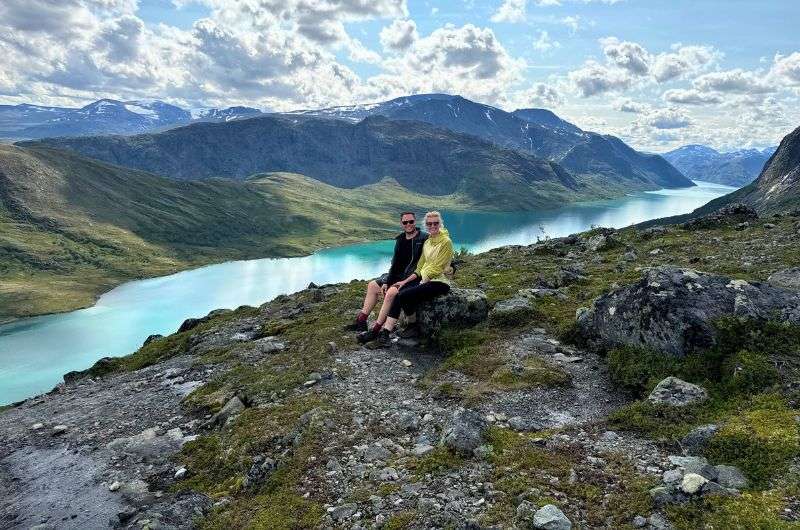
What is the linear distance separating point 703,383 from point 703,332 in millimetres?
1741

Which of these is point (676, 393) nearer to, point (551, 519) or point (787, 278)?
point (551, 519)

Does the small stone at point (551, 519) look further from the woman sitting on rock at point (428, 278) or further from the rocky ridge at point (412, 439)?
the woman sitting on rock at point (428, 278)

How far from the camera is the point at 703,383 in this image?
1165cm

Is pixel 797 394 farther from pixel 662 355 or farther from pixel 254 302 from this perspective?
pixel 254 302

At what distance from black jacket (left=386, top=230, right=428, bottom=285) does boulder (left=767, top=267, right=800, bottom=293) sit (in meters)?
13.1

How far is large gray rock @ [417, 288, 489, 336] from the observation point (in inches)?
709

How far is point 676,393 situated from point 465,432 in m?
5.26

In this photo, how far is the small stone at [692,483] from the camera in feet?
26.4

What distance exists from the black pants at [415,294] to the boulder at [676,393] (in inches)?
316

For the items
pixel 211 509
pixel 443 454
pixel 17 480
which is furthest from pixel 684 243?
pixel 17 480

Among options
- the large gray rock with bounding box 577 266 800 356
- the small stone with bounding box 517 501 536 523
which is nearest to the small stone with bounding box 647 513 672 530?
the small stone with bounding box 517 501 536 523

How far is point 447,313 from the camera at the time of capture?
712 inches

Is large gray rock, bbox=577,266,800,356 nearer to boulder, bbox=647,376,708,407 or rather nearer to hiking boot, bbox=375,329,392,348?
boulder, bbox=647,376,708,407

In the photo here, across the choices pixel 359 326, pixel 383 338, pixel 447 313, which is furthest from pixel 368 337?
pixel 447 313
